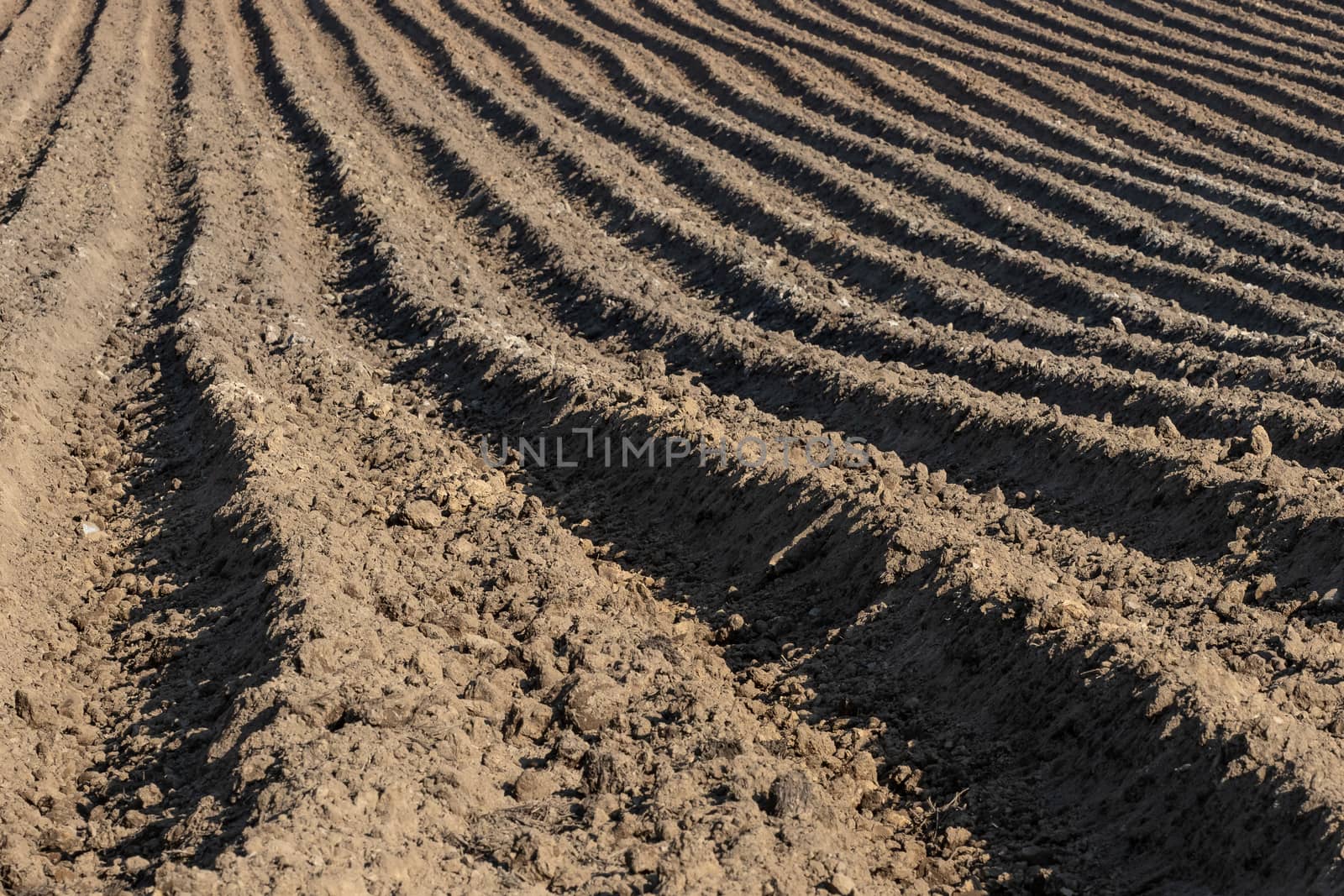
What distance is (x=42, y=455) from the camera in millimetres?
7379

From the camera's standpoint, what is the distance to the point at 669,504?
725cm

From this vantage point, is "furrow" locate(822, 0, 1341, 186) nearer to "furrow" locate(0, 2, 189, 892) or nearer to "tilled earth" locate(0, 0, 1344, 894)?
A: "tilled earth" locate(0, 0, 1344, 894)

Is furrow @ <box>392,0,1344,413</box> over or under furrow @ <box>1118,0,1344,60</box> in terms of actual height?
under

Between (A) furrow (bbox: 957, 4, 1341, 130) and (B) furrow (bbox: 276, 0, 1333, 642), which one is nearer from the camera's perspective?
(B) furrow (bbox: 276, 0, 1333, 642)

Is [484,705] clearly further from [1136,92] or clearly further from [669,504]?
[1136,92]

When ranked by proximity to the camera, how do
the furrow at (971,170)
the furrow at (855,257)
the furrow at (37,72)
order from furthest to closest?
the furrow at (37,72)
the furrow at (971,170)
the furrow at (855,257)

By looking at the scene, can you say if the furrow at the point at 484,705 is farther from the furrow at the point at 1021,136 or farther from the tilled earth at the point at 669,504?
the furrow at the point at 1021,136

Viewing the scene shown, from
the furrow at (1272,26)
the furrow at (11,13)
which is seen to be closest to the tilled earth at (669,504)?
the furrow at (1272,26)

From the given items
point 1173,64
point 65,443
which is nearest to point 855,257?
point 65,443

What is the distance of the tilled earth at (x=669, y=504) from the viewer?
441 centimetres

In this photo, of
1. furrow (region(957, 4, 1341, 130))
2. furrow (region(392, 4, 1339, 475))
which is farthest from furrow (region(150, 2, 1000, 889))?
furrow (region(957, 4, 1341, 130))

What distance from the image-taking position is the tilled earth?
4.41 m

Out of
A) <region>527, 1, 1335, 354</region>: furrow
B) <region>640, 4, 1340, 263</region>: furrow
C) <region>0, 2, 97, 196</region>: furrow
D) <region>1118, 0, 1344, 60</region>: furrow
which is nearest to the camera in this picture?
<region>527, 1, 1335, 354</region>: furrow

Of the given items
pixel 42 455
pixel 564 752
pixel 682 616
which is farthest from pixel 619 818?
pixel 42 455
